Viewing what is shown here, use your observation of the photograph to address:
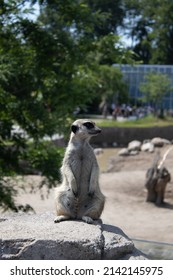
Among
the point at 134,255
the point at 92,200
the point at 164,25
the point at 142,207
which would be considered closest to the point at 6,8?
the point at 92,200

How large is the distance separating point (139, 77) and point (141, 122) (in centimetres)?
950

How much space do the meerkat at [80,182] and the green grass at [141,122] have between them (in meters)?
30.5

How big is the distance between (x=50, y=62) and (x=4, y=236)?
5.38 meters

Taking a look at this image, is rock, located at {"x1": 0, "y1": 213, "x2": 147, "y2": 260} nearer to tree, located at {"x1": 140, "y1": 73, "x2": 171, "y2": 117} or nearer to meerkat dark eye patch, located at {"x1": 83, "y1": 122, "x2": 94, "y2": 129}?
meerkat dark eye patch, located at {"x1": 83, "y1": 122, "x2": 94, "y2": 129}

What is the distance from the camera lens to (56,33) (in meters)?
11.0

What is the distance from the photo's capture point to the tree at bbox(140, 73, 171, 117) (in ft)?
148

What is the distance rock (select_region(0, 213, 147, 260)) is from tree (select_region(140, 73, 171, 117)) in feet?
130

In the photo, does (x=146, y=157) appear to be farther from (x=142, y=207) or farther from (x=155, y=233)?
(x=155, y=233)

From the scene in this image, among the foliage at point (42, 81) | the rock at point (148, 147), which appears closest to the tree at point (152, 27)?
the rock at point (148, 147)

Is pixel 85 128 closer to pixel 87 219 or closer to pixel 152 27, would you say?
pixel 87 219

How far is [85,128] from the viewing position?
637 centimetres

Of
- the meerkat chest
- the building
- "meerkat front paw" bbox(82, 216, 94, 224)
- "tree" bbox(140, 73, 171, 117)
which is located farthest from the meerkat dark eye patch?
the building

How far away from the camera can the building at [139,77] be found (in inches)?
1917

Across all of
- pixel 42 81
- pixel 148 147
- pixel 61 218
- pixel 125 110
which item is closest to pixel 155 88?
pixel 125 110
